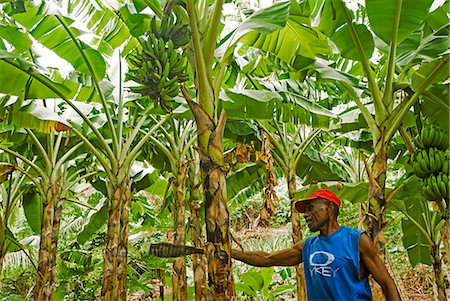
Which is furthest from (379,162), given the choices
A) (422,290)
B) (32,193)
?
(422,290)

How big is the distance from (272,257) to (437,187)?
1.23 meters

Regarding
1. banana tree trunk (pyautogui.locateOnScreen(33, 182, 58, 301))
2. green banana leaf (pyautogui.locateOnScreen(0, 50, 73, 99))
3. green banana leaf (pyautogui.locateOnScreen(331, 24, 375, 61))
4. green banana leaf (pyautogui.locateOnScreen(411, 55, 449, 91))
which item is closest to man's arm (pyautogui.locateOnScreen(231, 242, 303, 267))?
green banana leaf (pyautogui.locateOnScreen(411, 55, 449, 91))

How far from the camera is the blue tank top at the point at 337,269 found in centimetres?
193

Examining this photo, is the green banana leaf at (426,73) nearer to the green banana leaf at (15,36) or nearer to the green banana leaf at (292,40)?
the green banana leaf at (292,40)

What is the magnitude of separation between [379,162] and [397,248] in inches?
247

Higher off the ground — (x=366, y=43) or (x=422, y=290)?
(x=366, y=43)

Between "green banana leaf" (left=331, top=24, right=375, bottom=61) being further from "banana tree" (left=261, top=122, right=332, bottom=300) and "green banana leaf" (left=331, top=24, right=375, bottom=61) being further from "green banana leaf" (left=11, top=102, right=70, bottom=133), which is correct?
"green banana leaf" (left=11, top=102, right=70, bottom=133)

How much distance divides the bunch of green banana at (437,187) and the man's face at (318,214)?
1.04 meters

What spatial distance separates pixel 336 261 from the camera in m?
1.96

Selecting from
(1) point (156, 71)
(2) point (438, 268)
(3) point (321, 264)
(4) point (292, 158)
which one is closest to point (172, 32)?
(1) point (156, 71)

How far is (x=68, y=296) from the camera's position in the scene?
26.0 ft

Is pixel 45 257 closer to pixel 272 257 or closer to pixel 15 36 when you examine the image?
pixel 15 36

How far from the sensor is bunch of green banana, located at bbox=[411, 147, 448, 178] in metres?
2.87

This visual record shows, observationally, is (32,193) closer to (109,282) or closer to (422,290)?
(109,282)
